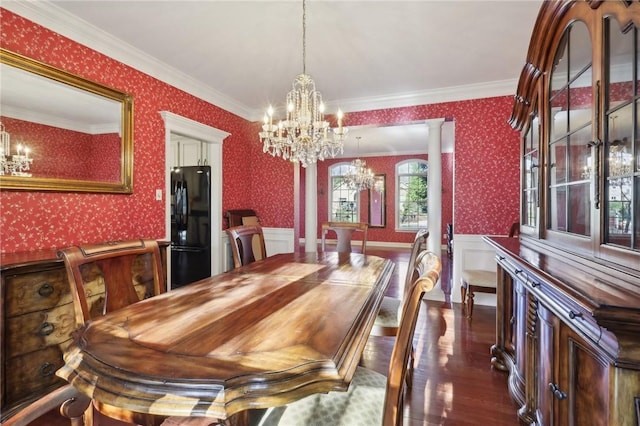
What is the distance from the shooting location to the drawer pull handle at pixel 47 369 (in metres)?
1.88

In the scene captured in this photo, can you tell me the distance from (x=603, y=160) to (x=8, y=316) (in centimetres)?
297

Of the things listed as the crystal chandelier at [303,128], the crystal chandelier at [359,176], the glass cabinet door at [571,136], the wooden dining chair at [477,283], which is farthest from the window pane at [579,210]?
the crystal chandelier at [359,176]

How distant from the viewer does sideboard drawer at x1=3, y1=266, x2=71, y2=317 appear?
1.73 metres

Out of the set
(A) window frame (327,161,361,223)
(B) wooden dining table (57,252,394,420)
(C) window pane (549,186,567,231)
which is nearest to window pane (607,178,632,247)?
(C) window pane (549,186,567,231)

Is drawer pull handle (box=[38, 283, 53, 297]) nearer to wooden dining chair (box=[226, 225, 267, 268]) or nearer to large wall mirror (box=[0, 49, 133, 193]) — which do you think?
large wall mirror (box=[0, 49, 133, 193])

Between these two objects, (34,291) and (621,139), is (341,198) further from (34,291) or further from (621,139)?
(621,139)

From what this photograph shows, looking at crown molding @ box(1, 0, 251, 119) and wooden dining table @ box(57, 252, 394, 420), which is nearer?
wooden dining table @ box(57, 252, 394, 420)

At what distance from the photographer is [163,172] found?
3.35m

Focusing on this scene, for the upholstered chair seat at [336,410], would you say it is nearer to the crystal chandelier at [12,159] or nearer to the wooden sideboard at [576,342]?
the wooden sideboard at [576,342]

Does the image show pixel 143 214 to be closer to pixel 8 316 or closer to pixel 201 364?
pixel 8 316

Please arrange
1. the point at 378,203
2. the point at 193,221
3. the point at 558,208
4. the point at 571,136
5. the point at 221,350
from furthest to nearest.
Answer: the point at 378,203
the point at 193,221
the point at 558,208
the point at 571,136
the point at 221,350

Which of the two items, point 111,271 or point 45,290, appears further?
point 45,290

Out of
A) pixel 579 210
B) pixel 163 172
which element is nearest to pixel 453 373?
pixel 579 210

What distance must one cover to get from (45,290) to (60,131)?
4.26 feet
